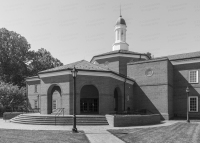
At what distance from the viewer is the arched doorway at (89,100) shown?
78.3ft

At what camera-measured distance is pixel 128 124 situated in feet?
56.2

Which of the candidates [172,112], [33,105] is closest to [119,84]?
[172,112]

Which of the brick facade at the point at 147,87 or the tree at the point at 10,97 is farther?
the tree at the point at 10,97

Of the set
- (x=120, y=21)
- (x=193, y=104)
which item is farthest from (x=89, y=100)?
(x=120, y=21)

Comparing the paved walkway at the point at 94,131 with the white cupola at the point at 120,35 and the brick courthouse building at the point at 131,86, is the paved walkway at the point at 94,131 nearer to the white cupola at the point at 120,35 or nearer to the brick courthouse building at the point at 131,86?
the brick courthouse building at the point at 131,86

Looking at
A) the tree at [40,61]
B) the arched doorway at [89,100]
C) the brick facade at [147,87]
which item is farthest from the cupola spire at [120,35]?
the tree at [40,61]

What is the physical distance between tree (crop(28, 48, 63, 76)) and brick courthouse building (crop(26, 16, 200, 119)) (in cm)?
2701

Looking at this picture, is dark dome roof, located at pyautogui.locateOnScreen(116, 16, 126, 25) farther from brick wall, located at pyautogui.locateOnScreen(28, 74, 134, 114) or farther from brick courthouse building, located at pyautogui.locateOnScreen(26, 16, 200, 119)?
brick wall, located at pyautogui.locateOnScreen(28, 74, 134, 114)

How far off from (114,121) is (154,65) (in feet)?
39.2

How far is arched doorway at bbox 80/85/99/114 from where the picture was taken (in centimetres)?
2386

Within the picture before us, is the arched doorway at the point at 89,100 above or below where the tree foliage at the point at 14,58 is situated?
below

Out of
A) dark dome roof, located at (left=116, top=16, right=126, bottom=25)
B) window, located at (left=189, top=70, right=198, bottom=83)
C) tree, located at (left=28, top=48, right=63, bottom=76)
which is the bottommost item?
window, located at (left=189, top=70, right=198, bottom=83)

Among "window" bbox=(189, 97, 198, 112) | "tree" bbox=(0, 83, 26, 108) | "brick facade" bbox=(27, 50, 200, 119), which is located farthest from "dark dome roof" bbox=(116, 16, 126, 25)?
"tree" bbox=(0, 83, 26, 108)

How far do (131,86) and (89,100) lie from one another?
6527mm
